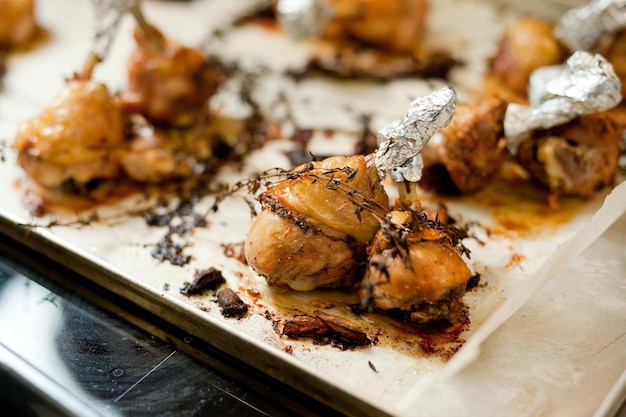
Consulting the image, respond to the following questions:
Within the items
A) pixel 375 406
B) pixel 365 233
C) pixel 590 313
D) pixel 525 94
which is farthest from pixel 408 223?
pixel 525 94

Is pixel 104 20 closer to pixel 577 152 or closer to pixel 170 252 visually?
pixel 170 252

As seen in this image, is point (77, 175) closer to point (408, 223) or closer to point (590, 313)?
point (408, 223)

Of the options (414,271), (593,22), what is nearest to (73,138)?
(414,271)

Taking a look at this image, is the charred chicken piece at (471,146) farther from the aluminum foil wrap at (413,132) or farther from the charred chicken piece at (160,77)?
the charred chicken piece at (160,77)

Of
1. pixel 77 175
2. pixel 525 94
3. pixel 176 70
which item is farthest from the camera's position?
pixel 525 94

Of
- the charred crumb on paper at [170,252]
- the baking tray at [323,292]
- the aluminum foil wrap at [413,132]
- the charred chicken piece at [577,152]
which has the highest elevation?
the aluminum foil wrap at [413,132]

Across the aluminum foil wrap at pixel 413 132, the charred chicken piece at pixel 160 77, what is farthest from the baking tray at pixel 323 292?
the aluminum foil wrap at pixel 413 132
